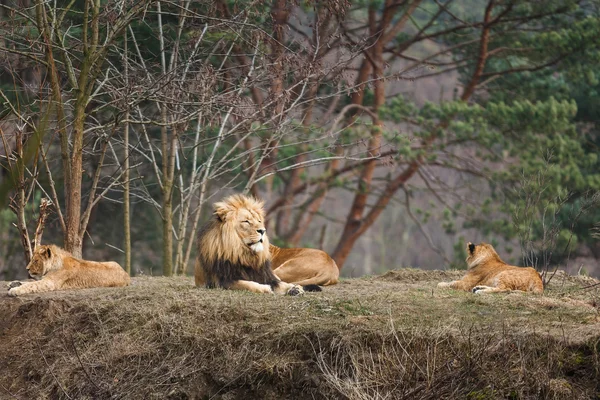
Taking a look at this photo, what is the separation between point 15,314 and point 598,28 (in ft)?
53.9

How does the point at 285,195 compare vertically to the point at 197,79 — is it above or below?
below

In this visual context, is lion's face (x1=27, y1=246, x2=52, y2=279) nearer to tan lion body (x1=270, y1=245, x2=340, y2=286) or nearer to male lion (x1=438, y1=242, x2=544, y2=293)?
tan lion body (x1=270, y1=245, x2=340, y2=286)

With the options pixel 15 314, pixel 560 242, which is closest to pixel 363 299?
pixel 15 314

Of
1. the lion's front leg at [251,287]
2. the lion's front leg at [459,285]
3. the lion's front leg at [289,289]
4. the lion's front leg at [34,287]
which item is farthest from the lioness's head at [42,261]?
the lion's front leg at [459,285]

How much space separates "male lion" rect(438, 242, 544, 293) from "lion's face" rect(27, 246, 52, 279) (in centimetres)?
431

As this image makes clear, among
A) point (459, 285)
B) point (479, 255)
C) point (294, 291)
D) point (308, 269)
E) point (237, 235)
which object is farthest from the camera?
point (308, 269)

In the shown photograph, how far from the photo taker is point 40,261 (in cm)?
1006

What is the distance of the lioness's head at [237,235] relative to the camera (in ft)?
32.3

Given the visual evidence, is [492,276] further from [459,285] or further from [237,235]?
[237,235]

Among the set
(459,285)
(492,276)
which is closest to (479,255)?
(459,285)

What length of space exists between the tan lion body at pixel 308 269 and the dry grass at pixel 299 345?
923 mm

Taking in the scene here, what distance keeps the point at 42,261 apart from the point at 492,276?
189 inches

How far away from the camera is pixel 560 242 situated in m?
20.8

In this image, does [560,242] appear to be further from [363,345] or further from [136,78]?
[363,345]
